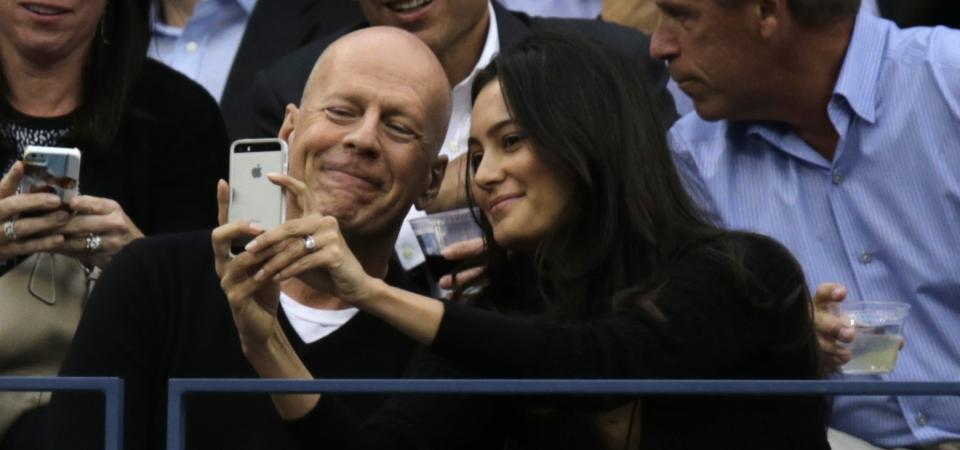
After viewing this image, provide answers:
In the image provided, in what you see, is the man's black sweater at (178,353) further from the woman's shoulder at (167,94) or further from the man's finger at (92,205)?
the woman's shoulder at (167,94)

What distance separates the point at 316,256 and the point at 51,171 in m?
1.16

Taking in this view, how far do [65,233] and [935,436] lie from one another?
1943 mm

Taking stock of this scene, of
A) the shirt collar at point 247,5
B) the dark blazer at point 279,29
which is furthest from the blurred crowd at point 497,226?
the shirt collar at point 247,5

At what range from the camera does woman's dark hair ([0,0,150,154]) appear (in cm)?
488

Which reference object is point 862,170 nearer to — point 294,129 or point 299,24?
point 294,129

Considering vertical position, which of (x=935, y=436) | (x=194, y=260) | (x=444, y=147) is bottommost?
(x=935, y=436)

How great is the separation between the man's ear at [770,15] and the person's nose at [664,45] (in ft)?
0.68

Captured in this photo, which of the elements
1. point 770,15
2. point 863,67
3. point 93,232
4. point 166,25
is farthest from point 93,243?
point 166,25

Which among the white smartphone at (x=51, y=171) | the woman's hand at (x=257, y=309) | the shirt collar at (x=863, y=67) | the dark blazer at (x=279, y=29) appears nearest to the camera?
the woman's hand at (x=257, y=309)

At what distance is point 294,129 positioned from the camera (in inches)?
174

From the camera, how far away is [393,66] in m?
4.41

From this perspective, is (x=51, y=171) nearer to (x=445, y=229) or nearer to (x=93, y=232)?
(x=93, y=232)

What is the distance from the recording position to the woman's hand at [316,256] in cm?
346

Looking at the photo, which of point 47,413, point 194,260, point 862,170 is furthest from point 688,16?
point 47,413
